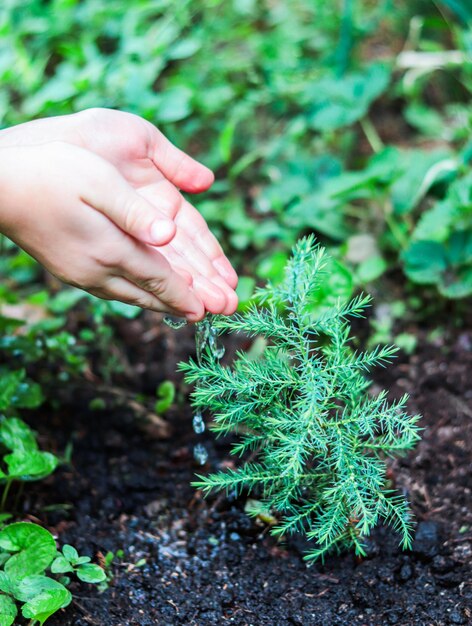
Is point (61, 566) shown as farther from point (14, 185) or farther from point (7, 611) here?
point (14, 185)

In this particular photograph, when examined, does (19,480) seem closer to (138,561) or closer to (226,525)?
(138,561)

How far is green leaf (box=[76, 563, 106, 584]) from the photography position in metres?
1.54

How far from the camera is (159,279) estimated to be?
145cm

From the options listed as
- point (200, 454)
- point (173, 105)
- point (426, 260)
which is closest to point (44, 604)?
point (200, 454)

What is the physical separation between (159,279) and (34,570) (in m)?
0.67

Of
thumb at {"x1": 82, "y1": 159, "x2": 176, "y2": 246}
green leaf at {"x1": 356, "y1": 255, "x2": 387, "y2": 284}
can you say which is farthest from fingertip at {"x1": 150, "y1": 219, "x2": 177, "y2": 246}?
green leaf at {"x1": 356, "y1": 255, "x2": 387, "y2": 284}

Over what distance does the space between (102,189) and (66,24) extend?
93.3 inches

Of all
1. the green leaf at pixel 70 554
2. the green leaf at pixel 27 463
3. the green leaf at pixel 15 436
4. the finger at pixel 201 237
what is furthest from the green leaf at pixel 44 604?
the finger at pixel 201 237

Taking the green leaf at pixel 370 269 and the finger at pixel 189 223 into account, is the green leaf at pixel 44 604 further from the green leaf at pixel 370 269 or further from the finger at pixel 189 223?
the green leaf at pixel 370 269

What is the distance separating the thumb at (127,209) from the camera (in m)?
1.37

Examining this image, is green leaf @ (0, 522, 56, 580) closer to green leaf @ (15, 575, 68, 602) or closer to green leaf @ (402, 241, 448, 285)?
green leaf @ (15, 575, 68, 602)

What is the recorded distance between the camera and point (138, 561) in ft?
5.62

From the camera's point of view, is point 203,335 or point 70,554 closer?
point 70,554

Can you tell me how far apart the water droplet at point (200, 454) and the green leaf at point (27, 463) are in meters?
0.38
